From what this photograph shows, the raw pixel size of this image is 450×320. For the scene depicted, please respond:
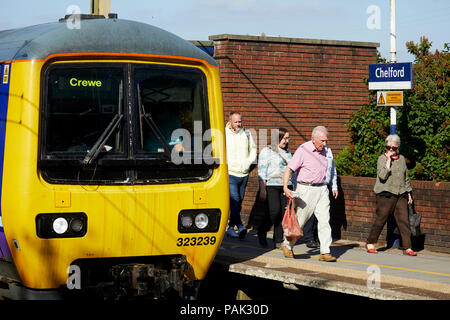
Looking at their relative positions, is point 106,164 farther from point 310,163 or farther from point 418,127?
point 418,127

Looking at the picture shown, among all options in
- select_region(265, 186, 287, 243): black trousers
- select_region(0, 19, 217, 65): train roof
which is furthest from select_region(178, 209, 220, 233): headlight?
select_region(265, 186, 287, 243): black trousers

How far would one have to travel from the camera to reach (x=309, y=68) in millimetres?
17844

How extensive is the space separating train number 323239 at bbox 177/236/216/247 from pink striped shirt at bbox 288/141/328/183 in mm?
2239

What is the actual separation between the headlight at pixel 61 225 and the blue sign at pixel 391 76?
6301mm

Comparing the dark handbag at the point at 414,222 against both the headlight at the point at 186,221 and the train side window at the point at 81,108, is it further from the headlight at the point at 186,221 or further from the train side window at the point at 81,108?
the train side window at the point at 81,108

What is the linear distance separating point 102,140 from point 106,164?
23 cm

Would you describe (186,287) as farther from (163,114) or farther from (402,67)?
(402,67)

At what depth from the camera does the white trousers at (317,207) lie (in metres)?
10.1

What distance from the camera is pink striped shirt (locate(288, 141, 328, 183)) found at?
1005cm

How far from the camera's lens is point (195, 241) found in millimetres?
8039

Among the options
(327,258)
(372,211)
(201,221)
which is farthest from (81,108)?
(372,211)

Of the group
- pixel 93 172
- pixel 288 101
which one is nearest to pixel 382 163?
pixel 93 172

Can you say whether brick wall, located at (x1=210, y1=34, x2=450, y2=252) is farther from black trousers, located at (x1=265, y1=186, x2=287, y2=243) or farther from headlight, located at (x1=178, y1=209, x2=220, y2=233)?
headlight, located at (x1=178, y1=209, x2=220, y2=233)

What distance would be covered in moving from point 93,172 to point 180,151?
0.93 m
